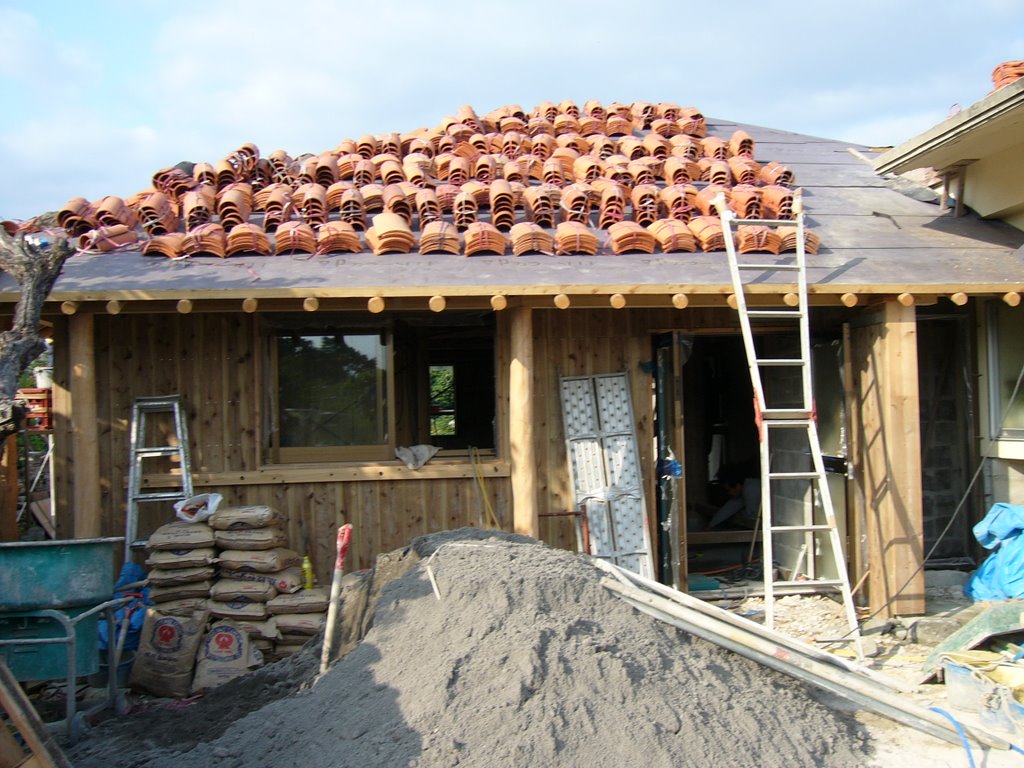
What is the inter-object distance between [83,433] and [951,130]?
753 cm

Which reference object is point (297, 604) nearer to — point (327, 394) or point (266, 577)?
point (266, 577)

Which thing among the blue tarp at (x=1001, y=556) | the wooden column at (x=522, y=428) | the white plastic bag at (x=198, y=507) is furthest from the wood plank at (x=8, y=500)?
the blue tarp at (x=1001, y=556)

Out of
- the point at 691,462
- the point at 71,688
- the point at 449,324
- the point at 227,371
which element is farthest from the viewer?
the point at 691,462

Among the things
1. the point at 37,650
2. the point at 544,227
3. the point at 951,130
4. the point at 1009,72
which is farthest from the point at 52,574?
the point at 1009,72

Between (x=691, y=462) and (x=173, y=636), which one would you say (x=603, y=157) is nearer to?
(x=691, y=462)

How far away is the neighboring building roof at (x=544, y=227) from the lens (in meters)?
6.57

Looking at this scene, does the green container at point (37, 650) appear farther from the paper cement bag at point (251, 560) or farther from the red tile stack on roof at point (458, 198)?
the red tile stack on roof at point (458, 198)

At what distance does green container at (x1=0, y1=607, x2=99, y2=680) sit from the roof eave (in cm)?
743

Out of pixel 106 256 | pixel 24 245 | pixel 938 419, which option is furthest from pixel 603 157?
pixel 24 245

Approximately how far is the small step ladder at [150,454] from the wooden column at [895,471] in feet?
19.1

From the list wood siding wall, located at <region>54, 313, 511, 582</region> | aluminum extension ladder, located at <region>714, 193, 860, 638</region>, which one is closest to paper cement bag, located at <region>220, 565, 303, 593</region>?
wood siding wall, located at <region>54, 313, 511, 582</region>

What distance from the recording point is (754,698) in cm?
461

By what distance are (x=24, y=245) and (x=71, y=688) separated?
277 cm

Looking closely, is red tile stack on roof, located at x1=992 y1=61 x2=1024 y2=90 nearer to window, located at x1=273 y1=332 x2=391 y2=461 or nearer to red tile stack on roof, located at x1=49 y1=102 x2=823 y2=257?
red tile stack on roof, located at x1=49 y1=102 x2=823 y2=257
